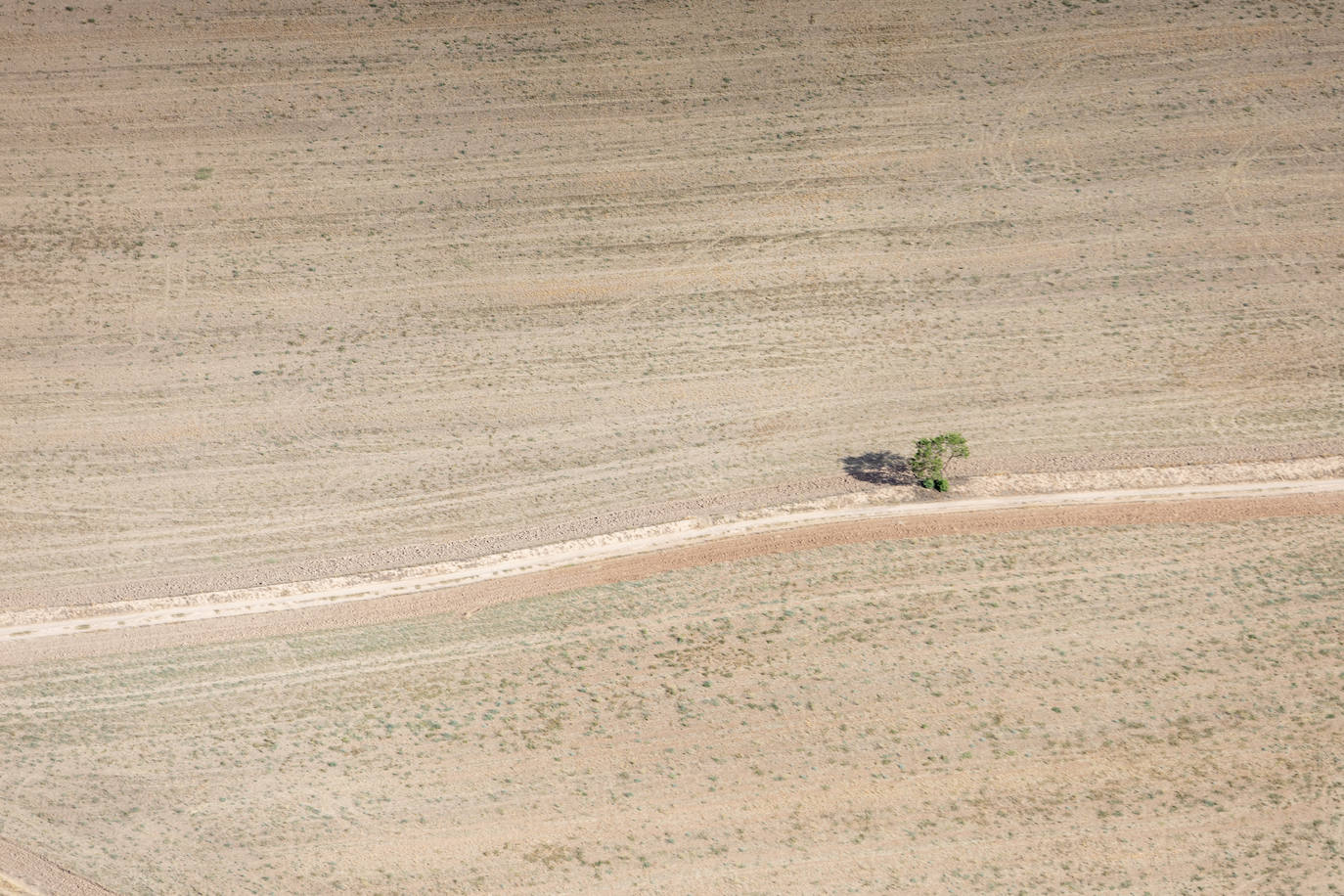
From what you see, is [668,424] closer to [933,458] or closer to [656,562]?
[656,562]

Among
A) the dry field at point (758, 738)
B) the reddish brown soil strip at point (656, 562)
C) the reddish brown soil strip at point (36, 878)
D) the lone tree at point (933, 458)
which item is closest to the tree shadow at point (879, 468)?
the lone tree at point (933, 458)

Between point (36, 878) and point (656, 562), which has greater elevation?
point (656, 562)

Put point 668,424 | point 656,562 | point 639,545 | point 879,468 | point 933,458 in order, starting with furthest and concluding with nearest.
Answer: point 668,424 → point 879,468 → point 933,458 → point 639,545 → point 656,562

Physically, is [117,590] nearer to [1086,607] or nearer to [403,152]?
[403,152]

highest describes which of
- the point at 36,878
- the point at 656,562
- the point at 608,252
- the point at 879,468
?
the point at 608,252

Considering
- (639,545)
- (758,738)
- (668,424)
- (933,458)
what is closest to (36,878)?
(639,545)

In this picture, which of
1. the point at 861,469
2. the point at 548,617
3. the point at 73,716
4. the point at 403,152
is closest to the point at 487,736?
the point at 548,617
